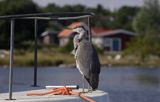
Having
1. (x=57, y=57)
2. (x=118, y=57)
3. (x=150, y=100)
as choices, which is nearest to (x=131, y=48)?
(x=118, y=57)

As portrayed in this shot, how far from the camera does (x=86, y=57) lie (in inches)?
439

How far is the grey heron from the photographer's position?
11.1 m

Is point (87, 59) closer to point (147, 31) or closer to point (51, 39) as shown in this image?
point (147, 31)

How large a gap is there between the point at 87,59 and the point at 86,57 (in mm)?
53

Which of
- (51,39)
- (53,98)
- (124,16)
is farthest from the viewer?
(124,16)

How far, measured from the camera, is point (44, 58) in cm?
7031

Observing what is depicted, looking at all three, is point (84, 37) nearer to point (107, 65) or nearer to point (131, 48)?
point (107, 65)

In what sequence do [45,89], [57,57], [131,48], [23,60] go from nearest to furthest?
[45,89]
[23,60]
[57,57]
[131,48]

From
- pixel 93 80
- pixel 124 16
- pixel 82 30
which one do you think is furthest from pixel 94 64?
pixel 124 16

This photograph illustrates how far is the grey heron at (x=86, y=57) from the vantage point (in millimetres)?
11102

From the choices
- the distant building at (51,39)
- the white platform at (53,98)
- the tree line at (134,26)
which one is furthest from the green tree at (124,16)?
the white platform at (53,98)

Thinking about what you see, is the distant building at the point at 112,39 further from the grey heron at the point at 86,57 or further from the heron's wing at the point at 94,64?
the heron's wing at the point at 94,64

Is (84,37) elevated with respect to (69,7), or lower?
elevated

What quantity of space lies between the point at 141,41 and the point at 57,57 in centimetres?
1123
